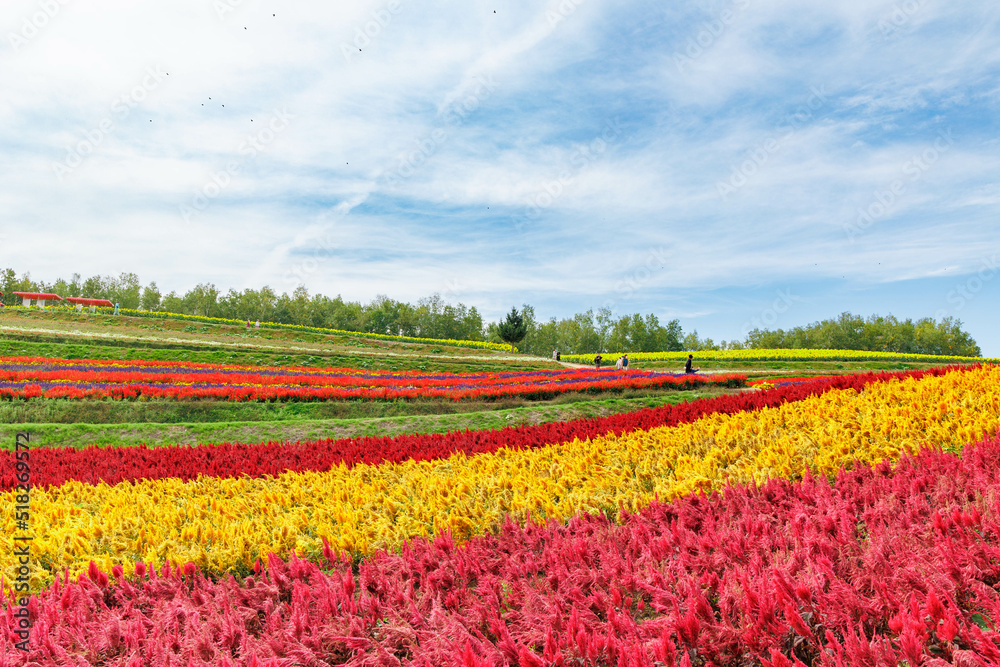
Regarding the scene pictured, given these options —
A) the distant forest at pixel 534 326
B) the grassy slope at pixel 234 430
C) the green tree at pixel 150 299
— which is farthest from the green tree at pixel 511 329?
the green tree at pixel 150 299

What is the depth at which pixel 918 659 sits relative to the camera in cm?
177

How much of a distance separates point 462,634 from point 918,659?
1.78 meters

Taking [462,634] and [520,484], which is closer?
[462,634]

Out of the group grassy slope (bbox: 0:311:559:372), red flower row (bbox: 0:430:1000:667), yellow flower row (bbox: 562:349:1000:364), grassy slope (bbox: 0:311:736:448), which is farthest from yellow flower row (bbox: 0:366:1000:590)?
yellow flower row (bbox: 562:349:1000:364)

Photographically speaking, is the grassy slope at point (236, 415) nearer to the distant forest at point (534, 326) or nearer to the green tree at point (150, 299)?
the distant forest at point (534, 326)

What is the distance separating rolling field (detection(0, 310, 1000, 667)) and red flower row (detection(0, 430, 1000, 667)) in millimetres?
16

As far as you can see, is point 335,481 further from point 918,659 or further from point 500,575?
point 918,659

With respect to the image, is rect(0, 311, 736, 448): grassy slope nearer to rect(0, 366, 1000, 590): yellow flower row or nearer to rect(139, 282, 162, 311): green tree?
rect(0, 366, 1000, 590): yellow flower row

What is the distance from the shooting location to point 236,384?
16078mm

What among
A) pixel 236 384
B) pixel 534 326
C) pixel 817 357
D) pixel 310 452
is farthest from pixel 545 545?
pixel 534 326

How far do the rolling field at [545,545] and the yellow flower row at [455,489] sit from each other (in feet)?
0.08

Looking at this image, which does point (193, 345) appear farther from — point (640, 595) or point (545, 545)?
point (640, 595)

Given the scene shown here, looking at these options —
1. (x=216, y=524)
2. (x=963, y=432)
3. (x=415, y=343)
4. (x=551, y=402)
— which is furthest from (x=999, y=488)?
(x=415, y=343)

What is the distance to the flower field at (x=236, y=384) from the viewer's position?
1361 centimetres
